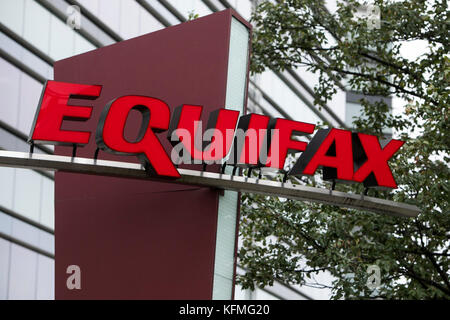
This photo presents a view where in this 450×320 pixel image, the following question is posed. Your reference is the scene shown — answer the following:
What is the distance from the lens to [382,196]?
758 inches

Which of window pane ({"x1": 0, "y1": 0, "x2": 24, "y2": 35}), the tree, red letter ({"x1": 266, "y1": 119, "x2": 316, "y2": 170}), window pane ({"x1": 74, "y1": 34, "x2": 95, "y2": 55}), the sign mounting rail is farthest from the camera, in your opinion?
window pane ({"x1": 74, "y1": 34, "x2": 95, "y2": 55})

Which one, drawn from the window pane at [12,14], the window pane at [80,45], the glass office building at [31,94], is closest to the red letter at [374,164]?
the glass office building at [31,94]

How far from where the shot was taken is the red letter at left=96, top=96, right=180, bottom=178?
14172 mm

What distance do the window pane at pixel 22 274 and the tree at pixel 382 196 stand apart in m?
4.73

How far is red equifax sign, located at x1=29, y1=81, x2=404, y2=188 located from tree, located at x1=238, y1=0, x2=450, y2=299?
3956 millimetres

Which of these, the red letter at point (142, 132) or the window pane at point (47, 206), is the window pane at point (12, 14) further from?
the red letter at point (142, 132)

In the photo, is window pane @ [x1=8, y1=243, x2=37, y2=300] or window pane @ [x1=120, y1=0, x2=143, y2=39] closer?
window pane @ [x1=8, y1=243, x2=37, y2=300]

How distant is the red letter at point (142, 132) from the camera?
14.2 metres

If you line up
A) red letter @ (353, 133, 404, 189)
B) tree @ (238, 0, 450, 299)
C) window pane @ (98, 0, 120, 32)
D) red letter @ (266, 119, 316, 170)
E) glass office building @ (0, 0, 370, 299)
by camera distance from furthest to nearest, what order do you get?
window pane @ (98, 0, 120, 32), glass office building @ (0, 0, 370, 299), tree @ (238, 0, 450, 299), red letter @ (353, 133, 404, 189), red letter @ (266, 119, 316, 170)

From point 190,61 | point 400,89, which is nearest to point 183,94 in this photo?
point 190,61

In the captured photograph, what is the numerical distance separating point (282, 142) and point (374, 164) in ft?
5.45

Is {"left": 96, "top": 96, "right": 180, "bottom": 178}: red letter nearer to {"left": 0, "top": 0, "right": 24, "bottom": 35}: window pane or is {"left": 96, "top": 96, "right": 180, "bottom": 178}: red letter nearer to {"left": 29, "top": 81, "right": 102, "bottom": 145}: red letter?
{"left": 29, "top": 81, "right": 102, "bottom": 145}: red letter

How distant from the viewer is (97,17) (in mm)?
23266

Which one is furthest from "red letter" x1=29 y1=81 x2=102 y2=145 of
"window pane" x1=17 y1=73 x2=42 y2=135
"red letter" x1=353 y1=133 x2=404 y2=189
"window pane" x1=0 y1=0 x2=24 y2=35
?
"window pane" x1=0 y1=0 x2=24 y2=35
